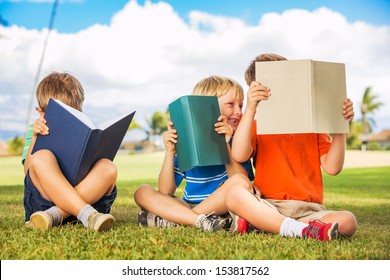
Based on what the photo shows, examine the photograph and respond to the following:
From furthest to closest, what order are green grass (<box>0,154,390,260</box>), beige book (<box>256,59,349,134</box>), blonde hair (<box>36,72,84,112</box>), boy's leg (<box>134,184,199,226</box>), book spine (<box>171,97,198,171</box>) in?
blonde hair (<box>36,72,84,112</box>), boy's leg (<box>134,184,199,226</box>), book spine (<box>171,97,198,171</box>), beige book (<box>256,59,349,134</box>), green grass (<box>0,154,390,260</box>)

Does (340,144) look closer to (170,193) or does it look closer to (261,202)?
(261,202)

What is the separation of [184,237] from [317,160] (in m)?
0.90

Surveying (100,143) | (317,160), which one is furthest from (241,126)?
(100,143)

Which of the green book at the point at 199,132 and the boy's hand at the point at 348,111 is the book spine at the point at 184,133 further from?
the boy's hand at the point at 348,111

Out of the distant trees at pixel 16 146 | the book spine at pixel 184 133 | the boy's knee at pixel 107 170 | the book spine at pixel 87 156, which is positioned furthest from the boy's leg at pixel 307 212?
→ the distant trees at pixel 16 146

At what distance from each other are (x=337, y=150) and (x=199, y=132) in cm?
72

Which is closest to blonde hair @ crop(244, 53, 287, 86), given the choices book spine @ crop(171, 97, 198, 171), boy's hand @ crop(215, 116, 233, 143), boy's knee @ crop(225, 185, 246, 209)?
boy's hand @ crop(215, 116, 233, 143)

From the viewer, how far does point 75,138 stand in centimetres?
282

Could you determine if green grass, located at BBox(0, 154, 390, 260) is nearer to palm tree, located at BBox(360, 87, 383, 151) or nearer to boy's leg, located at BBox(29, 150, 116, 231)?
boy's leg, located at BBox(29, 150, 116, 231)

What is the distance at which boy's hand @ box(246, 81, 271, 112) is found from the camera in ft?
9.03

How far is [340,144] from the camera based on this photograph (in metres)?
2.86

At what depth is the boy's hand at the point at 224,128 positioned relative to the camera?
2953 millimetres

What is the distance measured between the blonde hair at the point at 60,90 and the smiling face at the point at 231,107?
0.83 meters

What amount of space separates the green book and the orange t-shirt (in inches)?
8.4
